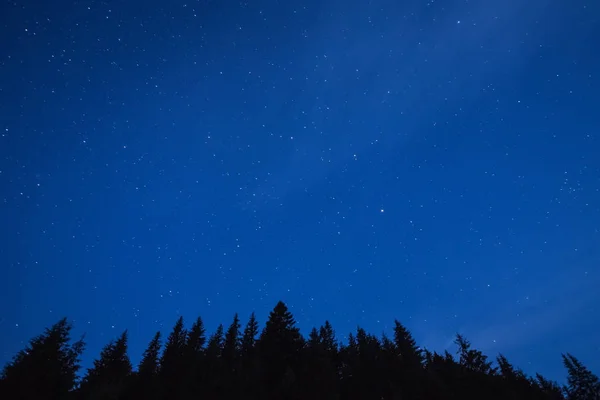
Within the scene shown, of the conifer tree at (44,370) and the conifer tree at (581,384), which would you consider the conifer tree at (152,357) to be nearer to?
the conifer tree at (44,370)

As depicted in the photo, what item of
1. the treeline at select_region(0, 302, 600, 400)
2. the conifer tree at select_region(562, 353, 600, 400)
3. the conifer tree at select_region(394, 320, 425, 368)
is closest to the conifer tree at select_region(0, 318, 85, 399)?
the treeline at select_region(0, 302, 600, 400)

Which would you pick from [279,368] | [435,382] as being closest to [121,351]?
[279,368]

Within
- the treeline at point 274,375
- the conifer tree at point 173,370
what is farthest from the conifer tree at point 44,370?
the conifer tree at point 173,370

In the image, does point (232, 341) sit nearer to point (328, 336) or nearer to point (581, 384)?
point (328, 336)

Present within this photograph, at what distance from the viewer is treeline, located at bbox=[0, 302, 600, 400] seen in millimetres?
27703

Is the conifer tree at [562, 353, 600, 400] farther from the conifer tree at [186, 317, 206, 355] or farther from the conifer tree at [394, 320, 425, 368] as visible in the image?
the conifer tree at [186, 317, 206, 355]

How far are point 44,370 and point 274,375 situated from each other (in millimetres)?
19958

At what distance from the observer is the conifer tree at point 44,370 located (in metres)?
28.0

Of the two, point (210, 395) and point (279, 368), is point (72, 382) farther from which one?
point (279, 368)

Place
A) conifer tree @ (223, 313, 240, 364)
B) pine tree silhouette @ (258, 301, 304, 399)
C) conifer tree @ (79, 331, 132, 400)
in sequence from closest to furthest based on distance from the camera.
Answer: pine tree silhouette @ (258, 301, 304, 399) < conifer tree @ (79, 331, 132, 400) < conifer tree @ (223, 313, 240, 364)

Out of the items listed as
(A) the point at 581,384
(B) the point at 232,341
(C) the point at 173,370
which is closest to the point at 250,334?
Result: (B) the point at 232,341

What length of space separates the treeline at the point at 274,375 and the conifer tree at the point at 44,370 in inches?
3.0

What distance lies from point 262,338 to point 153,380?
11959 mm

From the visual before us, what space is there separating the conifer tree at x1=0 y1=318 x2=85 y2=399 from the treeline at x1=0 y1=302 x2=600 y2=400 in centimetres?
8
